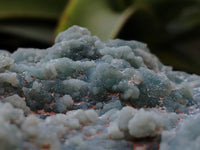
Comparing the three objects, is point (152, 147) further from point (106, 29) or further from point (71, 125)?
point (106, 29)

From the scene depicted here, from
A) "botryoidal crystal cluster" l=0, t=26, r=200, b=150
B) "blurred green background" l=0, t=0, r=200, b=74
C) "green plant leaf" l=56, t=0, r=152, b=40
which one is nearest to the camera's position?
"botryoidal crystal cluster" l=0, t=26, r=200, b=150

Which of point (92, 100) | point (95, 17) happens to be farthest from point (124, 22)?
point (92, 100)

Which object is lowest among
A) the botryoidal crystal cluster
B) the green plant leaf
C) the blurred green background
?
the botryoidal crystal cluster

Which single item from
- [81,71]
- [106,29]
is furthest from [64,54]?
[106,29]

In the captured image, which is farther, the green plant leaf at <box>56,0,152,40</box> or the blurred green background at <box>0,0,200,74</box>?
the blurred green background at <box>0,0,200,74</box>

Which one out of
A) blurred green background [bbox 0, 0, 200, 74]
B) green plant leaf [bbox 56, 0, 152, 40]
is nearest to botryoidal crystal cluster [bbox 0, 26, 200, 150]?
green plant leaf [bbox 56, 0, 152, 40]

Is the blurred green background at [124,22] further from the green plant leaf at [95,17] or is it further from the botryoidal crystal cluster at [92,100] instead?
the botryoidal crystal cluster at [92,100]

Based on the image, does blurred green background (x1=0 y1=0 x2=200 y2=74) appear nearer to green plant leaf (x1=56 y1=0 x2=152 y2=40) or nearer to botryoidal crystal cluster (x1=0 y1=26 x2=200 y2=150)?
green plant leaf (x1=56 y1=0 x2=152 y2=40)
